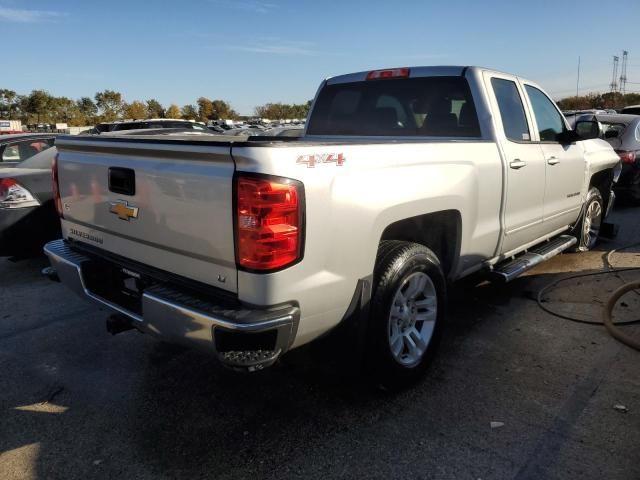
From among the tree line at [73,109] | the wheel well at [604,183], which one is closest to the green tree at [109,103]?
the tree line at [73,109]

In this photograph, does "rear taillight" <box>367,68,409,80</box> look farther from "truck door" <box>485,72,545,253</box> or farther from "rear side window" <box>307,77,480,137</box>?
"truck door" <box>485,72,545,253</box>

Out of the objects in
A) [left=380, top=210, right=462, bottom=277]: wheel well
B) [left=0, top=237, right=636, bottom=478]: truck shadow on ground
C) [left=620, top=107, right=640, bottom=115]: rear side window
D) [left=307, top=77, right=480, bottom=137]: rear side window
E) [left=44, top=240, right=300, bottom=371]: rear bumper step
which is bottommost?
→ [left=0, top=237, right=636, bottom=478]: truck shadow on ground

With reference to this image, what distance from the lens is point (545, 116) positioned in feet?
15.6

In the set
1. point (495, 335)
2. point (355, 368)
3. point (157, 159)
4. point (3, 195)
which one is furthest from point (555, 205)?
point (3, 195)

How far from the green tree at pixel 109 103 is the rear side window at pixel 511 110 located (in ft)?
262

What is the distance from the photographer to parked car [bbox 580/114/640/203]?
8.73 m

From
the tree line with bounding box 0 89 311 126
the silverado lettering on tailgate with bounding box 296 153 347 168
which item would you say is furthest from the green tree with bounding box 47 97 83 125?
the silverado lettering on tailgate with bounding box 296 153 347 168

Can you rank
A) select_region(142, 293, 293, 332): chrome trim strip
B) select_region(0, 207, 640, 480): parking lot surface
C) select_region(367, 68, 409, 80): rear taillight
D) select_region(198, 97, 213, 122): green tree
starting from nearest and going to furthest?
select_region(142, 293, 293, 332): chrome trim strip
select_region(0, 207, 640, 480): parking lot surface
select_region(367, 68, 409, 80): rear taillight
select_region(198, 97, 213, 122): green tree

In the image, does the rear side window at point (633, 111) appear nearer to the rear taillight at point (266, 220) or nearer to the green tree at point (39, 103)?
the rear taillight at point (266, 220)

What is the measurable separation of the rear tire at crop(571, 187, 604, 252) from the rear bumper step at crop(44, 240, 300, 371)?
15.2ft

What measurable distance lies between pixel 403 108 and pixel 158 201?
242 centimetres

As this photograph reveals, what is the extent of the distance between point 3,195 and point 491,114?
484cm

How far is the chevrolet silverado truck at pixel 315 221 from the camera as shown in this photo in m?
2.19

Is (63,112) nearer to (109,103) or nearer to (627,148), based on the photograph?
(109,103)
